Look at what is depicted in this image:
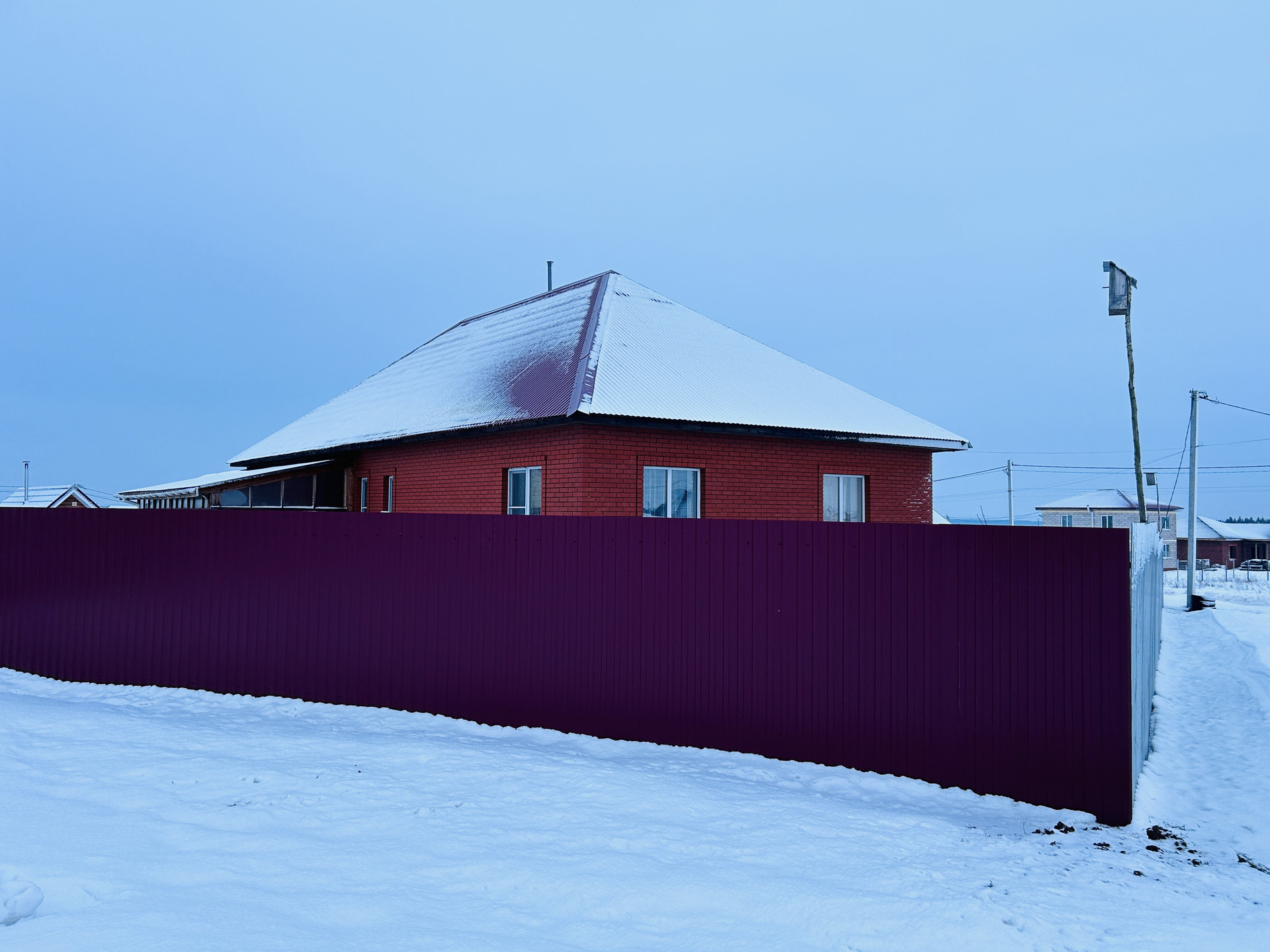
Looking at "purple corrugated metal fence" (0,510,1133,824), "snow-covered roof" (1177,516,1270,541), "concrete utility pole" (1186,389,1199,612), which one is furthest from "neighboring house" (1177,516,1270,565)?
"purple corrugated metal fence" (0,510,1133,824)

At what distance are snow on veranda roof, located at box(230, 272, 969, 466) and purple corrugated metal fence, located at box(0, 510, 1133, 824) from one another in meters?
3.40

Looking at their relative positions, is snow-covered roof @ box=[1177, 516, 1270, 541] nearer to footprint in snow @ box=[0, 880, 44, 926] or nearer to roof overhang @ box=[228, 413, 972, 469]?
roof overhang @ box=[228, 413, 972, 469]

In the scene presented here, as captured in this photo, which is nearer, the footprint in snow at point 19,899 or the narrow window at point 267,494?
the footprint in snow at point 19,899

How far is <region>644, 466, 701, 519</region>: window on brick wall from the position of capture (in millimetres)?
11562

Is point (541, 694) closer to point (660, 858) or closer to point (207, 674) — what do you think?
point (660, 858)

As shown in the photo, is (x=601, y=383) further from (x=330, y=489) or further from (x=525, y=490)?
(x=330, y=489)

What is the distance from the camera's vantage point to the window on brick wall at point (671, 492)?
11.6 m

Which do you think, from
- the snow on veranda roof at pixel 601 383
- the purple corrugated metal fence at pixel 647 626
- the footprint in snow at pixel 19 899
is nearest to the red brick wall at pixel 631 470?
the snow on veranda roof at pixel 601 383

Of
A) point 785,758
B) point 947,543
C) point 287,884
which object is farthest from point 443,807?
point 947,543

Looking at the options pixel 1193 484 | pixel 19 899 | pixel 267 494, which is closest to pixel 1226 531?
pixel 1193 484

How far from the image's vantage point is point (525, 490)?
40.0ft

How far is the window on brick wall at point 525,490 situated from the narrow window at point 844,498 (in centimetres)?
483

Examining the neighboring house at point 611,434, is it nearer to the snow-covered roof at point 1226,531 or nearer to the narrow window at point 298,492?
the narrow window at point 298,492

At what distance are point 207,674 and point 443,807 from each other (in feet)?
15.5
